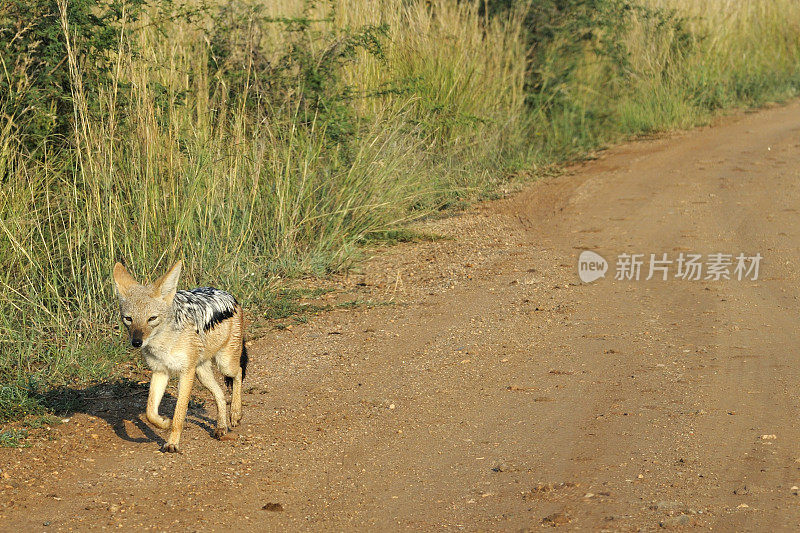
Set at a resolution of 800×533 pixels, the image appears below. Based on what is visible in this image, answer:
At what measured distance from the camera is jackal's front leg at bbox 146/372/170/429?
16.1 feet

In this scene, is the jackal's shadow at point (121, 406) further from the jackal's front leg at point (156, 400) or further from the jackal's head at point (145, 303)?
the jackal's head at point (145, 303)

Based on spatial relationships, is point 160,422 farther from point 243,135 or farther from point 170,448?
point 243,135

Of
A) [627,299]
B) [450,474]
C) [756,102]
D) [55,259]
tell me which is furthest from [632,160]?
[450,474]

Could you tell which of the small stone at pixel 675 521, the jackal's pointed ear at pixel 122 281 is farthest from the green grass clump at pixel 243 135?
the small stone at pixel 675 521

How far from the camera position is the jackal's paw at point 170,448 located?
4945 mm

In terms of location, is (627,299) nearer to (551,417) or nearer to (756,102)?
(551,417)

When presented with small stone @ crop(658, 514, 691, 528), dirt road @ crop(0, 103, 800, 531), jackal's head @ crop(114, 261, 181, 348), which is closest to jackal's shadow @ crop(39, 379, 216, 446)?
dirt road @ crop(0, 103, 800, 531)

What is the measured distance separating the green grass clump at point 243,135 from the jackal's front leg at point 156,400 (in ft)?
3.17

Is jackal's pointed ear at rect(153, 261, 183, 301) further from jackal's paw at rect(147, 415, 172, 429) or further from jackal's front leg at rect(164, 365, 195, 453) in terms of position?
jackal's paw at rect(147, 415, 172, 429)

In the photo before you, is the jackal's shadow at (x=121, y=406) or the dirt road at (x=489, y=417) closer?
the dirt road at (x=489, y=417)

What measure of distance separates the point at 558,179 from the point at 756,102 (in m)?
5.14

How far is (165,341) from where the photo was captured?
16.1ft

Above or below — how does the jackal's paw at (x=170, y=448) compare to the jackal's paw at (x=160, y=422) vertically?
below

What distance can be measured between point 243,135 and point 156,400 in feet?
13.0
